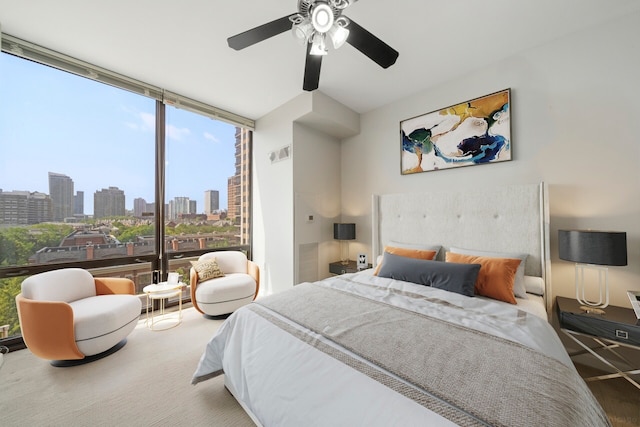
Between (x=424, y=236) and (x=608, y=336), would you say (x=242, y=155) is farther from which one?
(x=608, y=336)

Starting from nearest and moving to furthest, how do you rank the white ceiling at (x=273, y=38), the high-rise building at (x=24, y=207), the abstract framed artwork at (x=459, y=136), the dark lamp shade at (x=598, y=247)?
the dark lamp shade at (x=598, y=247) < the white ceiling at (x=273, y=38) < the high-rise building at (x=24, y=207) < the abstract framed artwork at (x=459, y=136)

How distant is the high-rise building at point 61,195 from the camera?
2.48 metres

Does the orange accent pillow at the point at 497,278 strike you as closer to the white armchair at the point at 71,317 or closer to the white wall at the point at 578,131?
the white wall at the point at 578,131

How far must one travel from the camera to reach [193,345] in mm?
2342

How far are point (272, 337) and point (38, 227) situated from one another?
280 cm

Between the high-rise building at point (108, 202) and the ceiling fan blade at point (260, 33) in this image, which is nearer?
the ceiling fan blade at point (260, 33)

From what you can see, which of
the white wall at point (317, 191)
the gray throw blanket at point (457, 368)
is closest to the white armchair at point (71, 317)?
the gray throw blanket at point (457, 368)

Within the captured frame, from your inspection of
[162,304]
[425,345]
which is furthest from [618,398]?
[162,304]

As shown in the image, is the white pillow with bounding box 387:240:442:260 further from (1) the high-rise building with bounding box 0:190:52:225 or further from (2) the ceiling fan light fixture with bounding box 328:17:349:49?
(1) the high-rise building with bounding box 0:190:52:225

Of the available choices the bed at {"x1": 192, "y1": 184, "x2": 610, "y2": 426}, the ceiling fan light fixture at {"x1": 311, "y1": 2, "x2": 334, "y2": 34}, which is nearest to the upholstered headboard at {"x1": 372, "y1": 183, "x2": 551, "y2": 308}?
the bed at {"x1": 192, "y1": 184, "x2": 610, "y2": 426}

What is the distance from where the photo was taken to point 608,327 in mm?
1587

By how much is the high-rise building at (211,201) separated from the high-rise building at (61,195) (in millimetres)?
1363

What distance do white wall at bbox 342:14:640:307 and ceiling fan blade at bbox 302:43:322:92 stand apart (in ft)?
5.72

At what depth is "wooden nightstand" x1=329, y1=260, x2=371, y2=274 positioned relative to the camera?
3.25 metres
